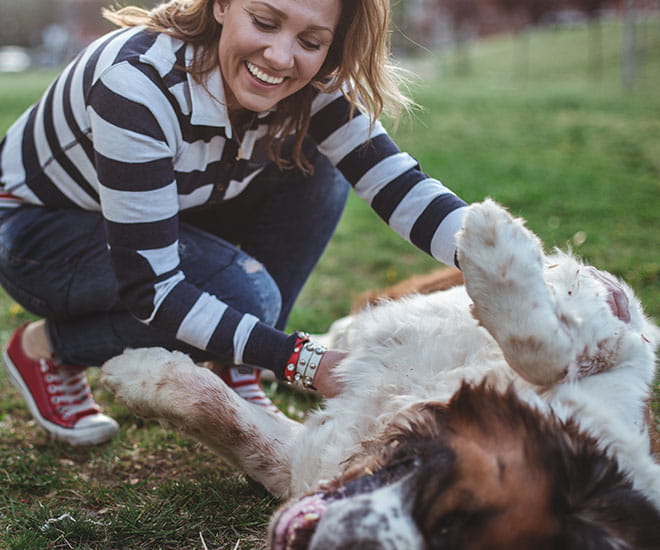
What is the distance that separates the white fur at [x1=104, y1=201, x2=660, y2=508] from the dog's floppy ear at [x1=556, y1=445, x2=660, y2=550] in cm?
→ 8

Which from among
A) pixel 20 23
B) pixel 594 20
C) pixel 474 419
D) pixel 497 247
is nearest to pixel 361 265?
pixel 497 247

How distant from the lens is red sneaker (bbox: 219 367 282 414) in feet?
8.68

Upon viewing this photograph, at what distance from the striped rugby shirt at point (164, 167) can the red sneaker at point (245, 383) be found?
0.48 metres

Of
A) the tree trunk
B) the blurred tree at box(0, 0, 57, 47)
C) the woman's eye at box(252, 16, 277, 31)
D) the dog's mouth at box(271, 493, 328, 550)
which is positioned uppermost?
the tree trunk

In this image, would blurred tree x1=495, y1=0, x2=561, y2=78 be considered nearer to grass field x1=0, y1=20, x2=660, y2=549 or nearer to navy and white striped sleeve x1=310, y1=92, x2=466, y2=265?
grass field x1=0, y1=20, x2=660, y2=549

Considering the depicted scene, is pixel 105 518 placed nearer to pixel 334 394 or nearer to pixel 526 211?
pixel 334 394

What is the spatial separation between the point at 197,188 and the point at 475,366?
110cm

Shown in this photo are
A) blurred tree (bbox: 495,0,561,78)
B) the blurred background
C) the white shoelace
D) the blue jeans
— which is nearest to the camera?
the blue jeans

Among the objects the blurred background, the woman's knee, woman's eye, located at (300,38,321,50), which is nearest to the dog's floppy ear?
the woman's knee

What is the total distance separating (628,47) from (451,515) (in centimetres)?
1637

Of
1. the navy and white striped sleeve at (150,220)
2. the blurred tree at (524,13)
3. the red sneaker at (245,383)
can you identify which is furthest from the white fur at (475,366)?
the blurred tree at (524,13)

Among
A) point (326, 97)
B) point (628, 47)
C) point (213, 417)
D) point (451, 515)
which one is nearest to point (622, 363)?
point (451, 515)

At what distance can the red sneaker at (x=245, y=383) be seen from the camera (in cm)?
265

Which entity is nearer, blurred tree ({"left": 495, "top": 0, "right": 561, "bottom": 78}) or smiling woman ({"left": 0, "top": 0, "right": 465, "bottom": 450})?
smiling woman ({"left": 0, "top": 0, "right": 465, "bottom": 450})
